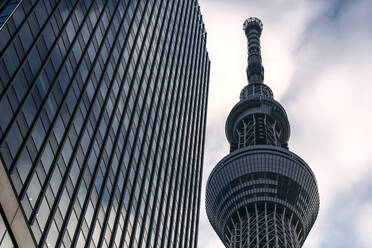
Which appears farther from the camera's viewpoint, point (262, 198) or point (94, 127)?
point (262, 198)

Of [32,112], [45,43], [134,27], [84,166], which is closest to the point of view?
[32,112]

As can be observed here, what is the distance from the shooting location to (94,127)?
42406 mm

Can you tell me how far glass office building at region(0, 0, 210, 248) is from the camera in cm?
3136

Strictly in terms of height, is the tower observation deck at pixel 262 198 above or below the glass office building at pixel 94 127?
above

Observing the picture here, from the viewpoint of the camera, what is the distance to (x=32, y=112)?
109 feet

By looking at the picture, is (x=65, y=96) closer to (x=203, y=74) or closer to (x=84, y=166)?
(x=84, y=166)

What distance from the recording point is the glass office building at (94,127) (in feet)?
103

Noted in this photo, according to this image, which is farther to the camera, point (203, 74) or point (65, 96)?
point (203, 74)

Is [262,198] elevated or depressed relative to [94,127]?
elevated

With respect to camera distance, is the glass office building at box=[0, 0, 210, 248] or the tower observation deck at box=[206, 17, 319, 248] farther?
the tower observation deck at box=[206, 17, 319, 248]

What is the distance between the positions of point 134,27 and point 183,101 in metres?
18.6

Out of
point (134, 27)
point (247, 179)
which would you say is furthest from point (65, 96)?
point (247, 179)

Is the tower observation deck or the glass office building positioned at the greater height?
the tower observation deck

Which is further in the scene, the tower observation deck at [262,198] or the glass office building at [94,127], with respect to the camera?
the tower observation deck at [262,198]
